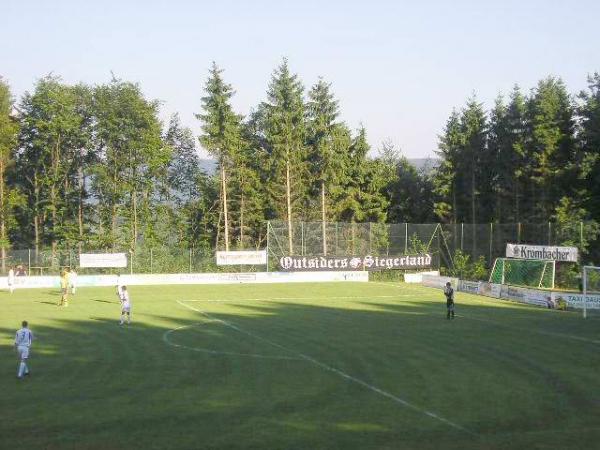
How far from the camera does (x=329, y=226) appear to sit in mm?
65125

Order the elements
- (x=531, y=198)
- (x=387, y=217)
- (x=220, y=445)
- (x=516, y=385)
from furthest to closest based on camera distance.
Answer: (x=387, y=217), (x=531, y=198), (x=516, y=385), (x=220, y=445)

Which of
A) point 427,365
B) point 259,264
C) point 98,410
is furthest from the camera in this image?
point 259,264

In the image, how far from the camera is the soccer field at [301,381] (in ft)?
48.1

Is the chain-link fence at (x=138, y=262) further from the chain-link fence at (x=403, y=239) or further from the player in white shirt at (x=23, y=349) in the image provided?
the player in white shirt at (x=23, y=349)

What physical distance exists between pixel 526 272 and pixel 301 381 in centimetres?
3721

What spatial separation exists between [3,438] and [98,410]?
257 centimetres

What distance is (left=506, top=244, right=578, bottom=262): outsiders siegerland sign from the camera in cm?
5059

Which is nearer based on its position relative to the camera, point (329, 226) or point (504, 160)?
point (329, 226)

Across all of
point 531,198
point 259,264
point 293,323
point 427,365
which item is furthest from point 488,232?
point 427,365

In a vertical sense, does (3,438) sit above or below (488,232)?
below

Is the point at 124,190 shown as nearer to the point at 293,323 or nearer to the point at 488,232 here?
the point at 488,232

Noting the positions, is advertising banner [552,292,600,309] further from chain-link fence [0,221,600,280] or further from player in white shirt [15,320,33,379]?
player in white shirt [15,320,33,379]

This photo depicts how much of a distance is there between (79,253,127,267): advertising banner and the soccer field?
24.5 meters

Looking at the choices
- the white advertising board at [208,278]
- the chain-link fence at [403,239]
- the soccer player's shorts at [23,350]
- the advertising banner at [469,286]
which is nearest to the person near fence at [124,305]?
the soccer player's shorts at [23,350]
